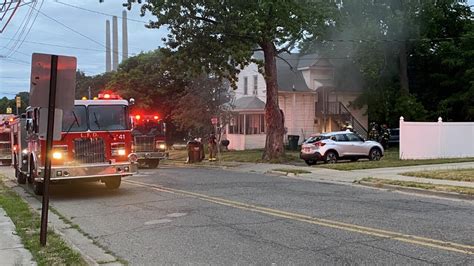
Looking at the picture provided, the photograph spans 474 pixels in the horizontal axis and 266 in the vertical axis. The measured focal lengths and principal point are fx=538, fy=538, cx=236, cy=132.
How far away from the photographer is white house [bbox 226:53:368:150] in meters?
40.3

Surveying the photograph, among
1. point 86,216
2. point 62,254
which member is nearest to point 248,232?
point 62,254

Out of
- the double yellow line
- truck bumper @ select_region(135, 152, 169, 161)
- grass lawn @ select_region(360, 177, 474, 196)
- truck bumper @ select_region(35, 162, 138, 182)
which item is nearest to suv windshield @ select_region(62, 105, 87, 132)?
truck bumper @ select_region(35, 162, 138, 182)

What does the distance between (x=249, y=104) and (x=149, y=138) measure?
15.2m

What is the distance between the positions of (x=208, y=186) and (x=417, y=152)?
12.4 metres

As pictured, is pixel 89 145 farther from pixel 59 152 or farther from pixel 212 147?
pixel 212 147

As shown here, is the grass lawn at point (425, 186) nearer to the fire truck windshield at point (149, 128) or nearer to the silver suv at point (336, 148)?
the silver suv at point (336, 148)

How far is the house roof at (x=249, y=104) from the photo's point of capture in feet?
130

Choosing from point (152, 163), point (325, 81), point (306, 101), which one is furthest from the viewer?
point (325, 81)

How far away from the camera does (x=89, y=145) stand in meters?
14.3

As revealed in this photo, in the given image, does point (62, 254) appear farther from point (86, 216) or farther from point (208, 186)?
point (208, 186)

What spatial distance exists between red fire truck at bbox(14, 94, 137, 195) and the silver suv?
11446 mm

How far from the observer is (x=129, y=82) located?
48469mm

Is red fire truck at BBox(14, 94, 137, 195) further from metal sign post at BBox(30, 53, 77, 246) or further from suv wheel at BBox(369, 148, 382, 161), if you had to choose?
suv wheel at BBox(369, 148, 382, 161)

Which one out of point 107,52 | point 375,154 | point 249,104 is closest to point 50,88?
point 375,154
